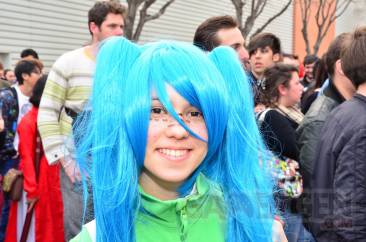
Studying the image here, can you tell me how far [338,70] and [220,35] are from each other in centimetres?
98

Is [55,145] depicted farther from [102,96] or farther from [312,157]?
[102,96]

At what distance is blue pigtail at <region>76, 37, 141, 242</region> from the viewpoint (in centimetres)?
167

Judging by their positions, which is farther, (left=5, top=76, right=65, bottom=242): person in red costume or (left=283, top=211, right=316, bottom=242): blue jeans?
(left=5, top=76, right=65, bottom=242): person in red costume

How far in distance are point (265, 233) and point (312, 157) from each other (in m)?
1.93

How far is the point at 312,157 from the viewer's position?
3596 millimetres

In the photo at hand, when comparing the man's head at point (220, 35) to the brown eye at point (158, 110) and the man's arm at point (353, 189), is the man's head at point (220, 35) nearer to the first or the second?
the man's arm at point (353, 189)

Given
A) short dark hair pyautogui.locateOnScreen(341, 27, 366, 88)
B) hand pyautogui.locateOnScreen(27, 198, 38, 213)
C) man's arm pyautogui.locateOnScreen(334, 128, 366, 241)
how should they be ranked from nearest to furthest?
man's arm pyautogui.locateOnScreen(334, 128, 366, 241)
short dark hair pyautogui.locateOnScreen(341, 27, 366, 88)
hand pyautogui.locateOnScreen(27, 198, 38, 213)

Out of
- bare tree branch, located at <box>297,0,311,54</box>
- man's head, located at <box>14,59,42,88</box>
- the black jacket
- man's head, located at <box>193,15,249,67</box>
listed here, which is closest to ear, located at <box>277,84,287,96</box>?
man's head, located at <box>193,15,249,67</box>

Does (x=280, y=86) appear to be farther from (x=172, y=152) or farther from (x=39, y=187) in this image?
(x=172, y=152)

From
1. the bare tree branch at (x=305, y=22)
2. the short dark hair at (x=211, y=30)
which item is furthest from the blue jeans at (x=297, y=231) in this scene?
the bare tree branch at (x=305, y=22)

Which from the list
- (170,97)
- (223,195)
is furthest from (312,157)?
(170,97)

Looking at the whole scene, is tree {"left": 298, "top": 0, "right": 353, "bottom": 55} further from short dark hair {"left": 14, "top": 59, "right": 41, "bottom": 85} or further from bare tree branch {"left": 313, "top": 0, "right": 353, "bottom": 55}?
short dark hair {"left": 14, "top": 59, "right": 41, "bottom": 85}

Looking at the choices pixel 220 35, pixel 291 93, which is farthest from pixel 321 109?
pixel 220 35

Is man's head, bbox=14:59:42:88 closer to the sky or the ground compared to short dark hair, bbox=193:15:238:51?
closer to the ground
